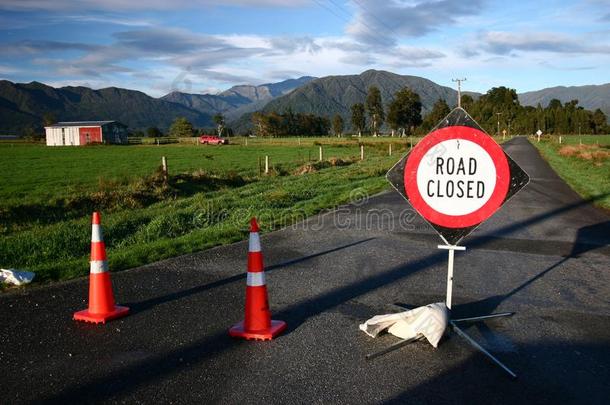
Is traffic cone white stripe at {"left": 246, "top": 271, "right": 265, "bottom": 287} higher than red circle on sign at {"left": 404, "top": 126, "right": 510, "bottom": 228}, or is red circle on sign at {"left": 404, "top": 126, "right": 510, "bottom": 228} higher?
red circle on sign at {"left": 404, "top": 126, "right": 510, "bottom": 228}

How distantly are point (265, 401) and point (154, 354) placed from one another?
123 centimetres

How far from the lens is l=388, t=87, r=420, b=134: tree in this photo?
138000 mm

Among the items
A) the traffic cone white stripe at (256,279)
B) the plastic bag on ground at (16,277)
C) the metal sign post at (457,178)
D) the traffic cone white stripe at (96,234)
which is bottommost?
the plastic bag on ground at (16,277)

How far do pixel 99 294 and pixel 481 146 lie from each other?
3929 mm

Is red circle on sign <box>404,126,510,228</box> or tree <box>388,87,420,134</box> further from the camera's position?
tree <box>388,87,420,134</box>

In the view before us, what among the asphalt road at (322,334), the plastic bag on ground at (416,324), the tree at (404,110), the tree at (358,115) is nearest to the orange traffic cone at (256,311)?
the asphalt road at (322,334)

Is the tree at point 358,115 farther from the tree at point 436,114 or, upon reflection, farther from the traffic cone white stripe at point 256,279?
the traffic cone white stripe at point 256,279

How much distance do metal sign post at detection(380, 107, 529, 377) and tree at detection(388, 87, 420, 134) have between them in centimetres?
13713

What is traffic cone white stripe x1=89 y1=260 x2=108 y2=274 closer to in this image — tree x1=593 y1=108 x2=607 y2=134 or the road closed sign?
the road closed sign

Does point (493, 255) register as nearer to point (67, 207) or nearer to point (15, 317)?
point (15, 317)

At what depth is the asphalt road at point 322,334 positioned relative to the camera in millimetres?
3678

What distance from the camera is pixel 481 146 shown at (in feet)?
15.5

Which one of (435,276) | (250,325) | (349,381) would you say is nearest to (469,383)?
(349,381)

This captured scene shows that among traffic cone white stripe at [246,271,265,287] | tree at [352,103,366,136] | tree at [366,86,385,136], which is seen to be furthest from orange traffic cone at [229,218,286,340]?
tree at [352,103,366,136]
